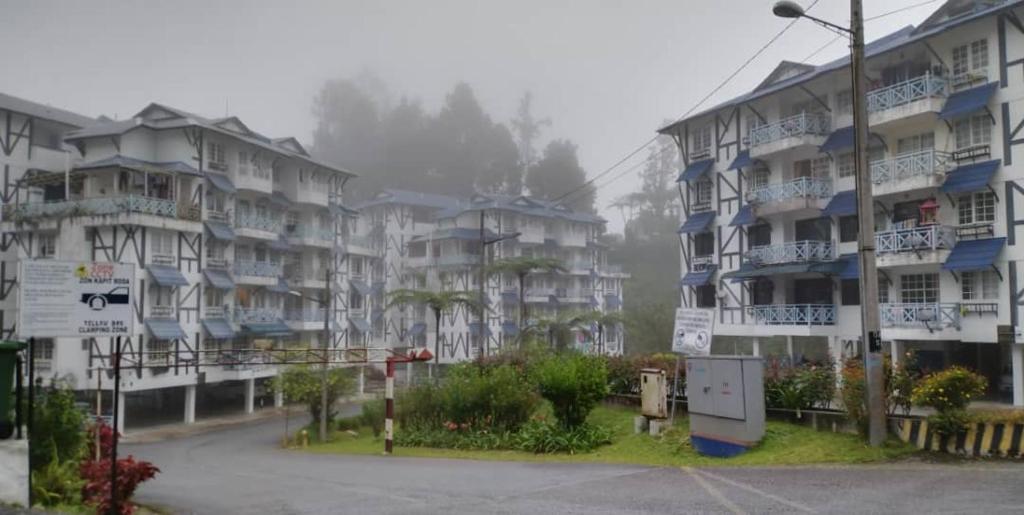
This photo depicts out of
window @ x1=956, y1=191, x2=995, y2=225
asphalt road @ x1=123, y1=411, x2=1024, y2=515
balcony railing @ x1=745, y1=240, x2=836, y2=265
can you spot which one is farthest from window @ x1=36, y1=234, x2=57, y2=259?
window @ x1=956, y1=191, x2=995, y2=225

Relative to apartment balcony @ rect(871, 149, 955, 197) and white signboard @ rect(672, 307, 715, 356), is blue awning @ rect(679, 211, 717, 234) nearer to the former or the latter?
apartment balcony @ rect(871, 149, 955, 197)

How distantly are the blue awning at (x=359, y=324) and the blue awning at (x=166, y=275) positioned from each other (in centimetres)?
1899

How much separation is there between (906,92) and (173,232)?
35.8m

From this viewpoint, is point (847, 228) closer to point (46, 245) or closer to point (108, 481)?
point (108, 481)

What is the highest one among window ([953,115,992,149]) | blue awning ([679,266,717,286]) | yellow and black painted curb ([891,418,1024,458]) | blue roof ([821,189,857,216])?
window ([953,115,992,149])

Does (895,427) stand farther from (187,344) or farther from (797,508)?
(187,344)

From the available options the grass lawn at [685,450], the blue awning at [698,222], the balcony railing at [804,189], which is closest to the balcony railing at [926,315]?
the balcony railing at [804,189]

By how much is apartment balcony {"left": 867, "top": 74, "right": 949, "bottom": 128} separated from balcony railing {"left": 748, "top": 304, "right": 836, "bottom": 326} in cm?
801

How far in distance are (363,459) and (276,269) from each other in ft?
95.9

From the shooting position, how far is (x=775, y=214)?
35250mm

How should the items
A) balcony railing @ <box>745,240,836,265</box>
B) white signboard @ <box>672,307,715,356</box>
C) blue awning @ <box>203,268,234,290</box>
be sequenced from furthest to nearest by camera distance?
blue awning @ <box>203,268,234,290</box>, balcony railing @ <box>745,240,836,265</box>, white signboard @ <box>672,307,715,356</box>

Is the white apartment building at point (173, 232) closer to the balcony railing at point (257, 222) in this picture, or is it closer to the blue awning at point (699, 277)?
the balcony railing at point (257, 222)

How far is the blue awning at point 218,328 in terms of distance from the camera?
42.6m

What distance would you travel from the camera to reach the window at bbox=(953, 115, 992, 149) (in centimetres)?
2745
